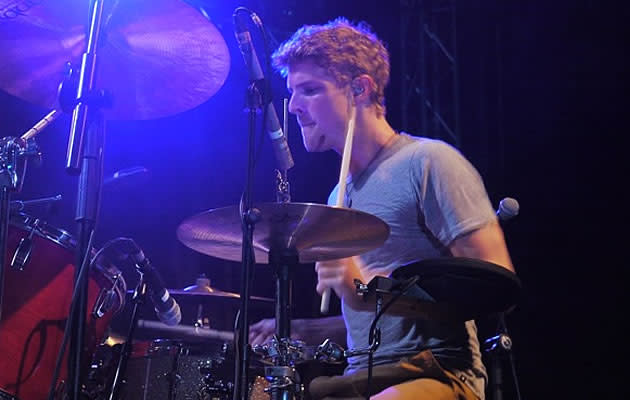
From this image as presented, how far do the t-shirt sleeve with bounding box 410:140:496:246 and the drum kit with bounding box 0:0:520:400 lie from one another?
0.25 metres

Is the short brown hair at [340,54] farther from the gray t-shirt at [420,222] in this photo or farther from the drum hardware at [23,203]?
the drum hardware at [23,203]

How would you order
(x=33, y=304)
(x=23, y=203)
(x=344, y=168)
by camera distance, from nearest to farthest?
(x=344, y=168) → (x=33, y=304) → (x=23, y=203)

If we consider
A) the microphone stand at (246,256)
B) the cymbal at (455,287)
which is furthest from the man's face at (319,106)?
the cymbal at (455,287)

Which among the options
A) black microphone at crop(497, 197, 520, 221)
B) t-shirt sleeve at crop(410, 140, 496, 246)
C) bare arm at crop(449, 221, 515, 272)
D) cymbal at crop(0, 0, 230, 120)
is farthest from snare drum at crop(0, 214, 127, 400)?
black microphone at crop(497, 197, 520, 221)

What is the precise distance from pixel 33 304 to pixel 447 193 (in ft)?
4.60

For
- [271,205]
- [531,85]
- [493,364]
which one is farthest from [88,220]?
[531,85]

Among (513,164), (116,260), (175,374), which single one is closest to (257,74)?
(116,260)

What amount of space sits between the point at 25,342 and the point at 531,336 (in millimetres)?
3069

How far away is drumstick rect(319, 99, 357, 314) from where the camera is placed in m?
1.89

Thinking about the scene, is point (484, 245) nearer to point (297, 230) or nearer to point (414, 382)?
point (414, 382)

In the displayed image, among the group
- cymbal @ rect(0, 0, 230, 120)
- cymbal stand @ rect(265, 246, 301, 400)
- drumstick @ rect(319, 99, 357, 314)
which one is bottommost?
cymbal stand @ rect(265, 246, 301, 400)

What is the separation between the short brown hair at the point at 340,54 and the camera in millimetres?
2441

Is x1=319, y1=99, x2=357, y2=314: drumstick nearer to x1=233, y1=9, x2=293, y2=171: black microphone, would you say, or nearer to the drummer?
the drummer

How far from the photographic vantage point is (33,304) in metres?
2.33
